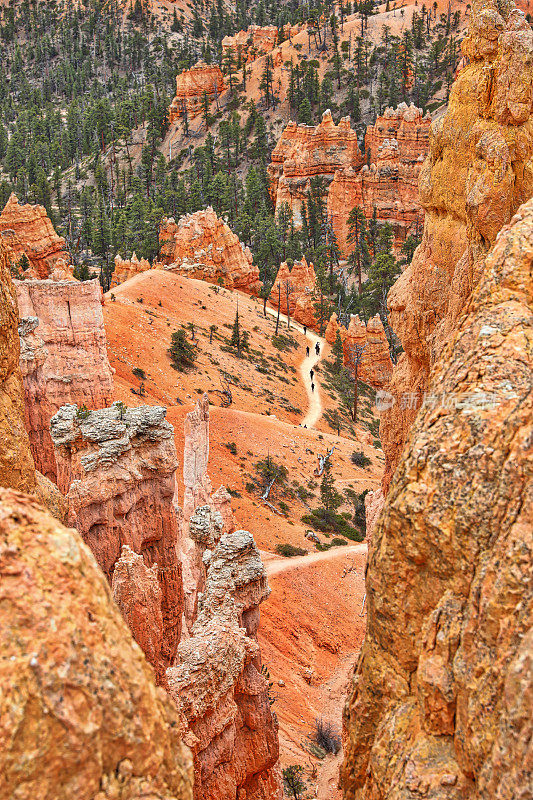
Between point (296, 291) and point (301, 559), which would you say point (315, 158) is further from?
point (301, 559)

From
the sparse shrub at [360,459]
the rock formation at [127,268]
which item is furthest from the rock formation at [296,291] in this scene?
the sparse shrub at [360,459]

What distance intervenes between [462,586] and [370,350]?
58.1 m

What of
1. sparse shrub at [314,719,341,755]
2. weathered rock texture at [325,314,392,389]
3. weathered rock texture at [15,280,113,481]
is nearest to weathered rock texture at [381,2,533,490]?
sparse shrub at [314,719,341,755]

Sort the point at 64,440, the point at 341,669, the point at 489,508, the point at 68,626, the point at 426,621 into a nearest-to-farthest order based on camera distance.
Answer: the point at 68,626 < the point at 489,508 < the point at 426,621 < the point at 64,440 < the point at 341,669

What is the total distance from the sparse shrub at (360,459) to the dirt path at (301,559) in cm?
1232

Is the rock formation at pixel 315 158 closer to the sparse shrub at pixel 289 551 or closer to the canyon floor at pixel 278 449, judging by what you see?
the canyon floor at pixel 278 449

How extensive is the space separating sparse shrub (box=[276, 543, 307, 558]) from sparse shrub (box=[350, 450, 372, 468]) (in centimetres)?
1407

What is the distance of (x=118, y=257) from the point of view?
230 feet

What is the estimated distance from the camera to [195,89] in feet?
387

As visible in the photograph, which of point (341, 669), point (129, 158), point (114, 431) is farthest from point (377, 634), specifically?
point (129, 158)

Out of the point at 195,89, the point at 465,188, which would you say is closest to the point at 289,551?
the point at 465,188

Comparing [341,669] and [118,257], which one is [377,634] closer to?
[341,669]

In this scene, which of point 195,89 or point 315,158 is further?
point 195,89

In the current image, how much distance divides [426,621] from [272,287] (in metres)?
70.3
